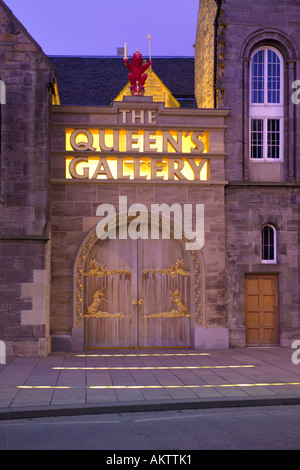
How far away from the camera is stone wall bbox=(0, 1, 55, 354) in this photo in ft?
54.6

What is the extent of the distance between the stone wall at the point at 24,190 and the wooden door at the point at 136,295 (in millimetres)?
1860

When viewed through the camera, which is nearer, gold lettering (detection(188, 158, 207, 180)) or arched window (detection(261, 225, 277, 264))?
gold lettering (detection(188, 158, 207, 180))

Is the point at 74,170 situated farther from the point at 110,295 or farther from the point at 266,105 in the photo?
the point at 266,105

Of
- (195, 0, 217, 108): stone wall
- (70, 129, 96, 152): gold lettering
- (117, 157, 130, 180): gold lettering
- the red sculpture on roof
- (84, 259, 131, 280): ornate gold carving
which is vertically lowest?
(84, 259, 131, 280): ornate gold carving

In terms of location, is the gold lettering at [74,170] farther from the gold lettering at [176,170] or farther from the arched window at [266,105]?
the arched window at [266,105]

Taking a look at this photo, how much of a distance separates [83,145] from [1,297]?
503 cm

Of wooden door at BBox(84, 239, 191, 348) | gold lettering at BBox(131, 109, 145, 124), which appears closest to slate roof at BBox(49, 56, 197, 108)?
gold lettering at BBox(131, 109, 145, 124)

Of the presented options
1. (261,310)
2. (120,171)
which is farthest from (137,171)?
(261,310)

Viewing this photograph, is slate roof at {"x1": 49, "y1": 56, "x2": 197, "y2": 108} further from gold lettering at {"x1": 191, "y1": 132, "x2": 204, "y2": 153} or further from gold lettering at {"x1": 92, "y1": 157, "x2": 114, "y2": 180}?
gold lettering at {"x1": 92, "y1": 157, "x2": 114, "y2": 180}

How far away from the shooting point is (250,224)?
62.7ft

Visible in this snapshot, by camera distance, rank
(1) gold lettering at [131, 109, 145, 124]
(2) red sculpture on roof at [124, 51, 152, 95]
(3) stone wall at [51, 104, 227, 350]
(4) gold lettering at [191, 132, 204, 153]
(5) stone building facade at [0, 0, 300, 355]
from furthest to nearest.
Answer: (2) red sculpture on roof at [124, 51, 152, 95]
(4) gold lettering at [191, 132, 204, 153]
(1) gold lettering at [131, 109, 145, 124]
(5) stone building facade at [0, 0, 300, 355]
(3) stone wall at [51, 104, 227, 350]

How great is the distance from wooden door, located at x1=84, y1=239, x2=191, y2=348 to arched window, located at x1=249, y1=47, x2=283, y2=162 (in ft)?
13.4

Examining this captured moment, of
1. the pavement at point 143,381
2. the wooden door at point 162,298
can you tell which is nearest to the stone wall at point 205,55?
the wooden door at point 162,298
